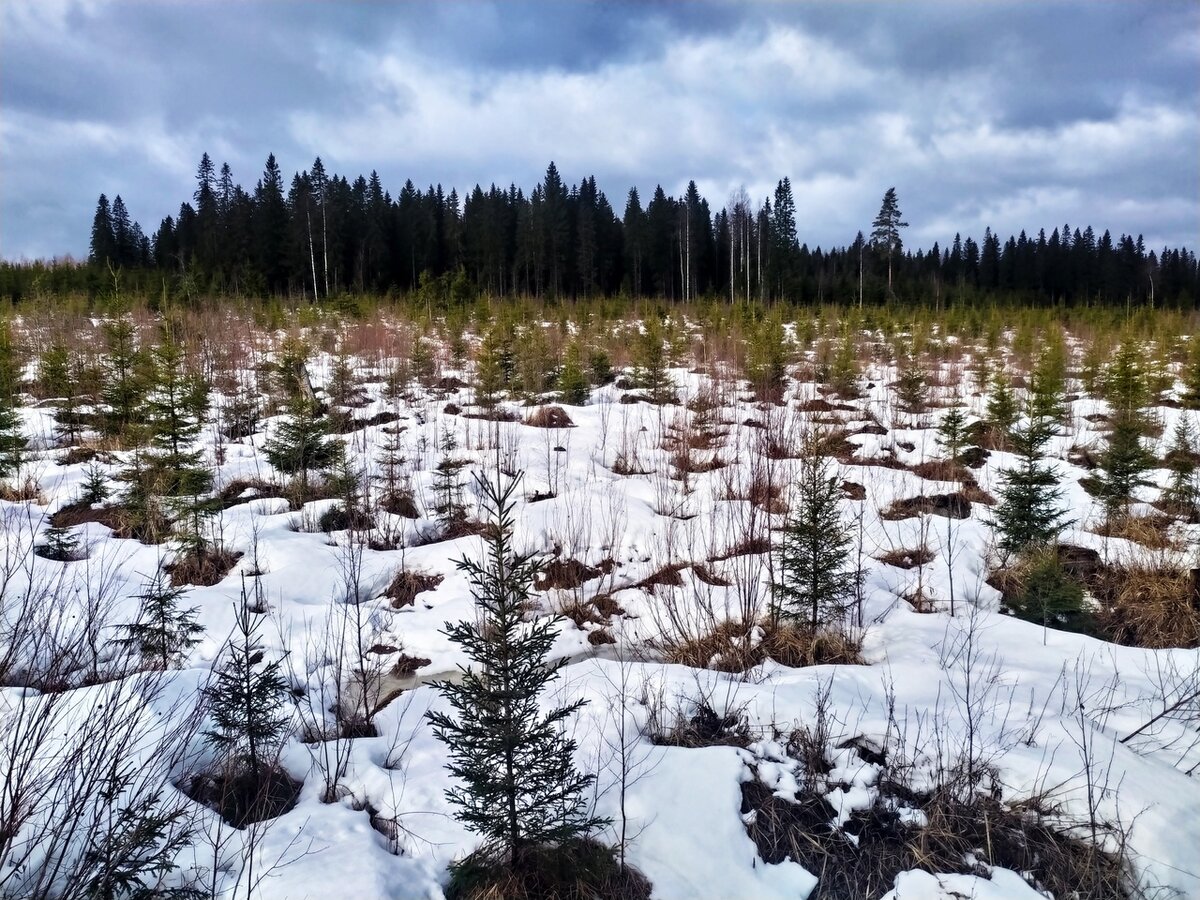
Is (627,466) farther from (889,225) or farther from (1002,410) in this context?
(889,225)

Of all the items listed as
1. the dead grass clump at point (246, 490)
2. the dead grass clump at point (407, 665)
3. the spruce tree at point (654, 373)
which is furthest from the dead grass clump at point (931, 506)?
the dead grass clump at point (246, 490)

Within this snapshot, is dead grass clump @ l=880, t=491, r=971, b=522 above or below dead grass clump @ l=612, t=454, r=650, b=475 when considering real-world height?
below

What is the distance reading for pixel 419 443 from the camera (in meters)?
9.19

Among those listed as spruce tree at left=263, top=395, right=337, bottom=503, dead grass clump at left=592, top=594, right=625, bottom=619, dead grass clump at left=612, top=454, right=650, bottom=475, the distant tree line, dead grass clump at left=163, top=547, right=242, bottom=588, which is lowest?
dead grass clump at left=592, top=594, right=625, bottom=619

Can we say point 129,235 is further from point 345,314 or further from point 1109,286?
point 1109,286

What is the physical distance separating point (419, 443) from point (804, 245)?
52963 millimetres

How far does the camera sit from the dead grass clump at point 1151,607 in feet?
15.5

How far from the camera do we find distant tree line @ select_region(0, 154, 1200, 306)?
111ft

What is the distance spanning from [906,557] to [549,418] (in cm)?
604

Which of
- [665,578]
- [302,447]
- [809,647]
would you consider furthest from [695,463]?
[302,447]

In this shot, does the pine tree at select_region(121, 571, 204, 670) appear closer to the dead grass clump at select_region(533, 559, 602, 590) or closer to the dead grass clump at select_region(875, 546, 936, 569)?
the dead grass clump at select_region(533, 559, 602, 590)

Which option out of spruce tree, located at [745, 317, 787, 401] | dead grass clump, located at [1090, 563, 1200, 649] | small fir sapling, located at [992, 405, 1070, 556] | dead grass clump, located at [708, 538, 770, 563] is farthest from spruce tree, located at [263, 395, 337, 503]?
dead grass clump, located at [1090, 563, 1200, 649]

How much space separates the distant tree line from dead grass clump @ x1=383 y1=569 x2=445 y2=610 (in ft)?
87.6

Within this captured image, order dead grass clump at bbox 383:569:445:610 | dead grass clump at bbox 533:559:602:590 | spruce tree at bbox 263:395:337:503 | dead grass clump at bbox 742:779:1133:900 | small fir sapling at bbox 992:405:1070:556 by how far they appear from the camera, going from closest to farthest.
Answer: dead grass clump at bbox 742:779:1133:900, small fir sapling at bbox 992:405:1070:556, dead grass clump at bbox 383:569:445:610, dead grass clump at bbox 533:559:602:590, spruce tree at bbox 263:395:337:503
